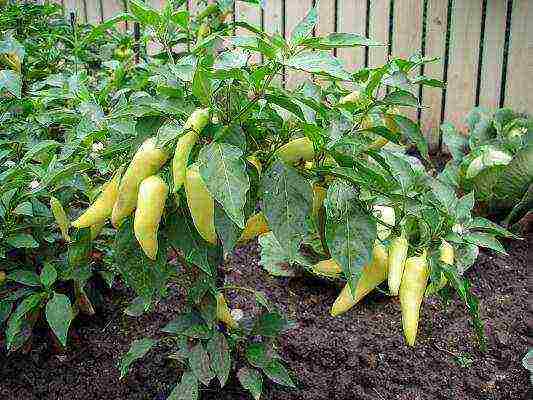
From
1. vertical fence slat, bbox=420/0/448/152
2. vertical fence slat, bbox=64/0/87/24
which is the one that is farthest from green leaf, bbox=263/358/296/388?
vertical fence slat, bbox=64/0/87/24

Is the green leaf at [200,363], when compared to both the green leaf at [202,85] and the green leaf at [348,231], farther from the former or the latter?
the green leaf at [202,85]

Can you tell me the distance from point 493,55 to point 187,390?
3.21 m

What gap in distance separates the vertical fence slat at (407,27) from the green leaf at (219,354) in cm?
310

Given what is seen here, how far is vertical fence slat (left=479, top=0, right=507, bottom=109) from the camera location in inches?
167

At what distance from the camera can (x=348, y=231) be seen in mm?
1431

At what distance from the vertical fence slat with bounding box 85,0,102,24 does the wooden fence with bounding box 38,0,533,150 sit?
1732 millimetres

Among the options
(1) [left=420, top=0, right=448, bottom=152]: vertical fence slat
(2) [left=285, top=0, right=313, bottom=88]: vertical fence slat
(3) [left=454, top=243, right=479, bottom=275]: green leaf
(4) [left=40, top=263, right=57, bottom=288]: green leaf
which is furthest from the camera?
(2) [left=285, top=0, right=313, bottom=88]: vertical fence slat

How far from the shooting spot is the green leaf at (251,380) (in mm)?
1978

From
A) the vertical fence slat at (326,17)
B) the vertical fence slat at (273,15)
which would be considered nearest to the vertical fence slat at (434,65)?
the vertical fence slat at (326,17)

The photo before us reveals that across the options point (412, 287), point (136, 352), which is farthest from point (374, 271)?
point (136, 352)

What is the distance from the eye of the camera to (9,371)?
2.46 meters

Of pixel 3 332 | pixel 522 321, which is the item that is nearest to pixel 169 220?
pixel 3 332

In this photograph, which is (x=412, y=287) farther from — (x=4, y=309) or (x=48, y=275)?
(x=4, y=309)

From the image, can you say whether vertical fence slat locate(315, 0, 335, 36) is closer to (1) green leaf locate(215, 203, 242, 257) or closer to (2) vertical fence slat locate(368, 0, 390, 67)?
(2) vertical fence slat locate(368, 0, 390, 67)
